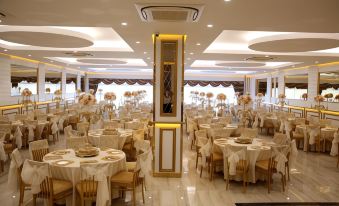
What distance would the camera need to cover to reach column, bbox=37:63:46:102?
1639 cm

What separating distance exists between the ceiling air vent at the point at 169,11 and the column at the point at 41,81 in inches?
503

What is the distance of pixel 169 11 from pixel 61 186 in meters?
3.30

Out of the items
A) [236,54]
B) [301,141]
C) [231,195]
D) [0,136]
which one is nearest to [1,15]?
[0,136]

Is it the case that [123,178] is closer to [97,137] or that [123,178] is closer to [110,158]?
[110,158]

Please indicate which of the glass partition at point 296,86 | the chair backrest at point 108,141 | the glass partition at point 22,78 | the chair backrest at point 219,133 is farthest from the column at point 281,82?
the glass partition at point 22,78

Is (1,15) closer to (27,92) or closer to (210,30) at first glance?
(210,30)

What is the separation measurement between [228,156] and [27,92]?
1039cm

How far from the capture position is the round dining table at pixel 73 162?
492 centimetres

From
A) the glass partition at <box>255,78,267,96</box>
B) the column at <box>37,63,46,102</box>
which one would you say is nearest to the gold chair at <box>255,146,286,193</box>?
the column at <box>37,63,46,102</box>

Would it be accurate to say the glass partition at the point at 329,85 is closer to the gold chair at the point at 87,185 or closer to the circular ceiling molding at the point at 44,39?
the circular ceiling molding at the point at 44,39

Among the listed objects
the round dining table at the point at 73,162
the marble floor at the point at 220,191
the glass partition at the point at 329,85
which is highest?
the glass partition at the point at 329,85

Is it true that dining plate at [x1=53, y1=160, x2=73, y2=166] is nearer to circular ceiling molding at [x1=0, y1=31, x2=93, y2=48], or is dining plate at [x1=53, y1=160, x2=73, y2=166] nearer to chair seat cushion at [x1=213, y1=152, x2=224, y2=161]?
chair seat cushion at [x1=213, y1=152, x2=224, y2=161]

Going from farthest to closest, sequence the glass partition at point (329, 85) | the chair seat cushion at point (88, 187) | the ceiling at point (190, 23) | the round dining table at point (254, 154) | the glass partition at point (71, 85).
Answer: the glass partition at point (71, 85) < the glass partition at point (329, 85) < the round dining table at point (254, 154) < the ceiling at point (190, 23) < the chair seat cushion at point (88, 187)

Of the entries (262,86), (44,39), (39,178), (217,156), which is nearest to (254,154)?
(217,156)
